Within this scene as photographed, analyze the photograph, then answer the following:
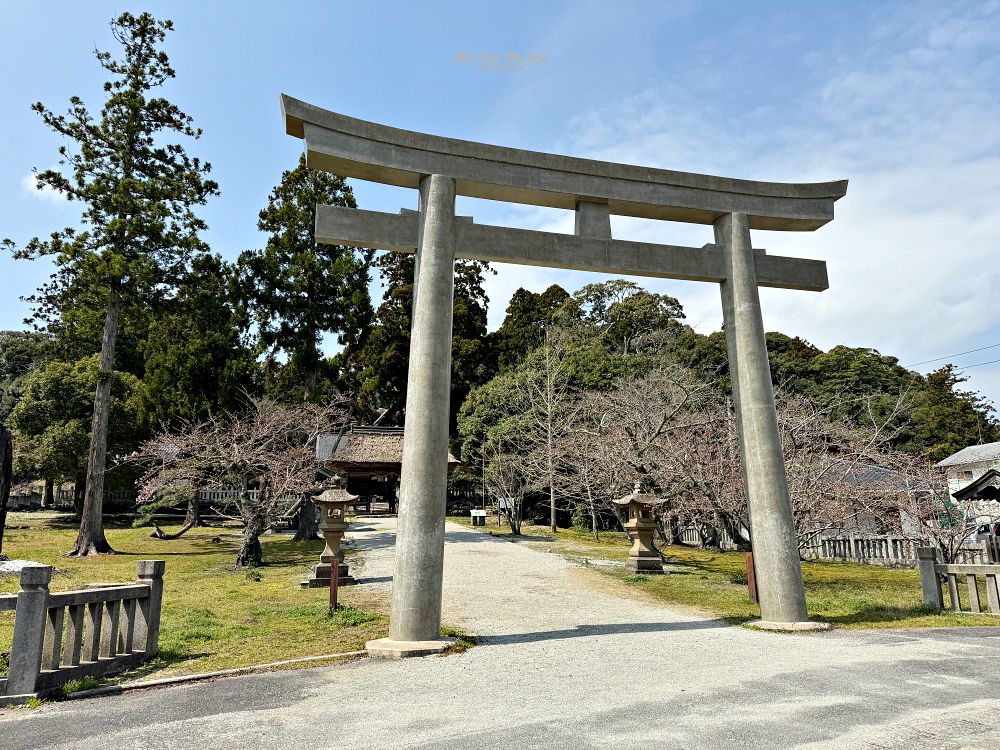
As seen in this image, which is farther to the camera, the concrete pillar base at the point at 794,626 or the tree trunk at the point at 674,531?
the tree trunk at the point at 674,531

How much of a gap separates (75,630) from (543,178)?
682 cm

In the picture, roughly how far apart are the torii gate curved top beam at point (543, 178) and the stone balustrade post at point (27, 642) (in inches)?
197

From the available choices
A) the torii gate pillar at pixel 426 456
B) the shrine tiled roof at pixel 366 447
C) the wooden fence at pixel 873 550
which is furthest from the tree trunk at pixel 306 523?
the torii gate pillar at pixel 426 456

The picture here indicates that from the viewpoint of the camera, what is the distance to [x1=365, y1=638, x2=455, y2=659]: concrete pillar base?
19.6ft

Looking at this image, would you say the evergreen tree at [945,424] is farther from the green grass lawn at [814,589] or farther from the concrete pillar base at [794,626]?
the concrete pillar base at [794,626]

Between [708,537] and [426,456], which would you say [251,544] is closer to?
[426,456]

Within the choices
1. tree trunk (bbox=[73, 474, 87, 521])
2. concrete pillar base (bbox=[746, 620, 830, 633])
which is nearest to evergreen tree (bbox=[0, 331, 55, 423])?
tree trunk (bbox=[73, 474, 87, 521])

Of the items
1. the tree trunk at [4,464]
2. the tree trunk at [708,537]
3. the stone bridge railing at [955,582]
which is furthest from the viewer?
the tree trunk at [708,537]

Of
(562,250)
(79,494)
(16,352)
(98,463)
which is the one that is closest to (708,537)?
(562,250)

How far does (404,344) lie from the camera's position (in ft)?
113

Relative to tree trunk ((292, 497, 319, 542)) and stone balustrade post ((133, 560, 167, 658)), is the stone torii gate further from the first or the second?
tree trunk ((292, 497, 319, 542))

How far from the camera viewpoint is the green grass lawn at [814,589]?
26.0 feet

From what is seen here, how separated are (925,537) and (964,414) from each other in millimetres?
28991

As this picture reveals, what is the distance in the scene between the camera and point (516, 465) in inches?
984
